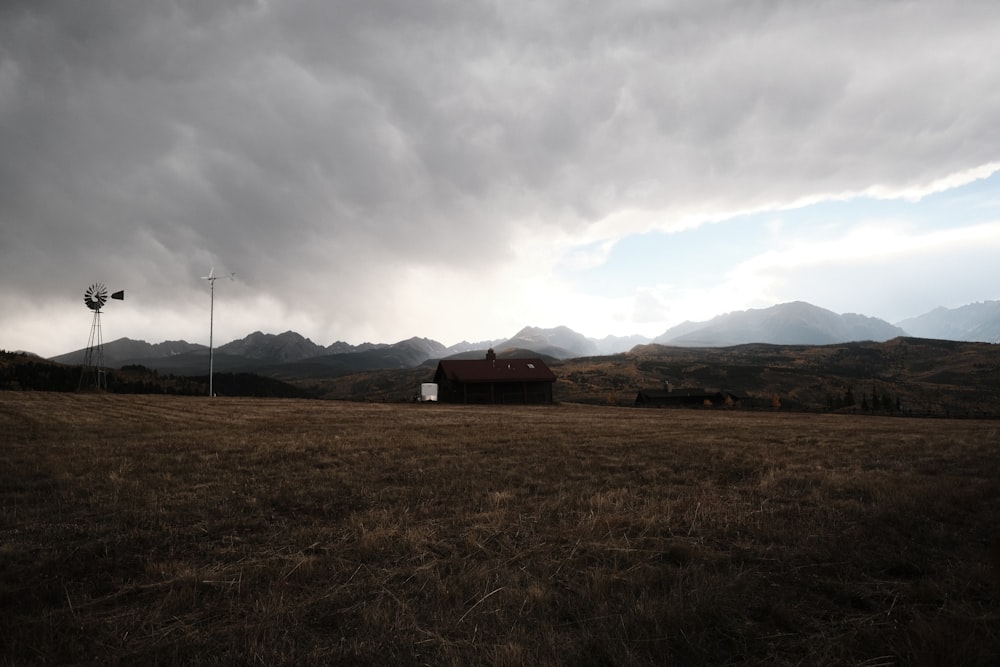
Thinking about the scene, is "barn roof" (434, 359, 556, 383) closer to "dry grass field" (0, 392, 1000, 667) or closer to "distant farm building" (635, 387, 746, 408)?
"distant farm building" (635, 387, 746, 408)


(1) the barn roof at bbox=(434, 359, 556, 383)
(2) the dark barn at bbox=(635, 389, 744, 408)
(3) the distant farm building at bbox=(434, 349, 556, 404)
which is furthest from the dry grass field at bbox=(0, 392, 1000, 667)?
(2) the dark barn at bbox=(635, 389, 744, 408)

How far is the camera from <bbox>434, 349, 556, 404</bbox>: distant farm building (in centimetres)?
6544

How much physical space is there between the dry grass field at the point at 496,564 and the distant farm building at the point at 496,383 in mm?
52361

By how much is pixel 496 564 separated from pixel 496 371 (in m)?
61.5

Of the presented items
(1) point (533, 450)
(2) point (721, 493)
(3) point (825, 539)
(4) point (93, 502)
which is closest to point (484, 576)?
(3) point (825, 539)

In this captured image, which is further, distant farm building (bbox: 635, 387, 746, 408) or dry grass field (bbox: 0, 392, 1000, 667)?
distant farm building (bbox: 635, 387, 746, 408)

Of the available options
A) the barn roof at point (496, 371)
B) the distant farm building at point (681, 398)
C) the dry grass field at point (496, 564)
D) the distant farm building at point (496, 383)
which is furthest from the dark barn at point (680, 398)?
the dry grass field at point (496, 564)

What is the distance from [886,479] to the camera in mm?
11078

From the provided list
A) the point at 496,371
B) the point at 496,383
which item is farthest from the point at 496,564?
the point at 496,371

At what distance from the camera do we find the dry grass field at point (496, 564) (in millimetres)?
4164

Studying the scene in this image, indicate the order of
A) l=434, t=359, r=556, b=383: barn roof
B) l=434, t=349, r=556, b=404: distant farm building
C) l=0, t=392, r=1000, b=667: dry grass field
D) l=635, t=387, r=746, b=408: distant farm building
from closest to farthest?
l=0, t=392, r=1000, b=667: dry grass field
l=434, t=349, r=556, b=404: distant farm building
l=434, t=359, r=556, b=383: barn roof
l=635, t=387, r=746, b=408: distant farm building

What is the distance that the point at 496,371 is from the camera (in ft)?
221

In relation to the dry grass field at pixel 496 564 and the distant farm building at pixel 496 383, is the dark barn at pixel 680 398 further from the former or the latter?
the dry grass field at pixel 496 564

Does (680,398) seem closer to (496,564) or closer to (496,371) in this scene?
(496,371)
